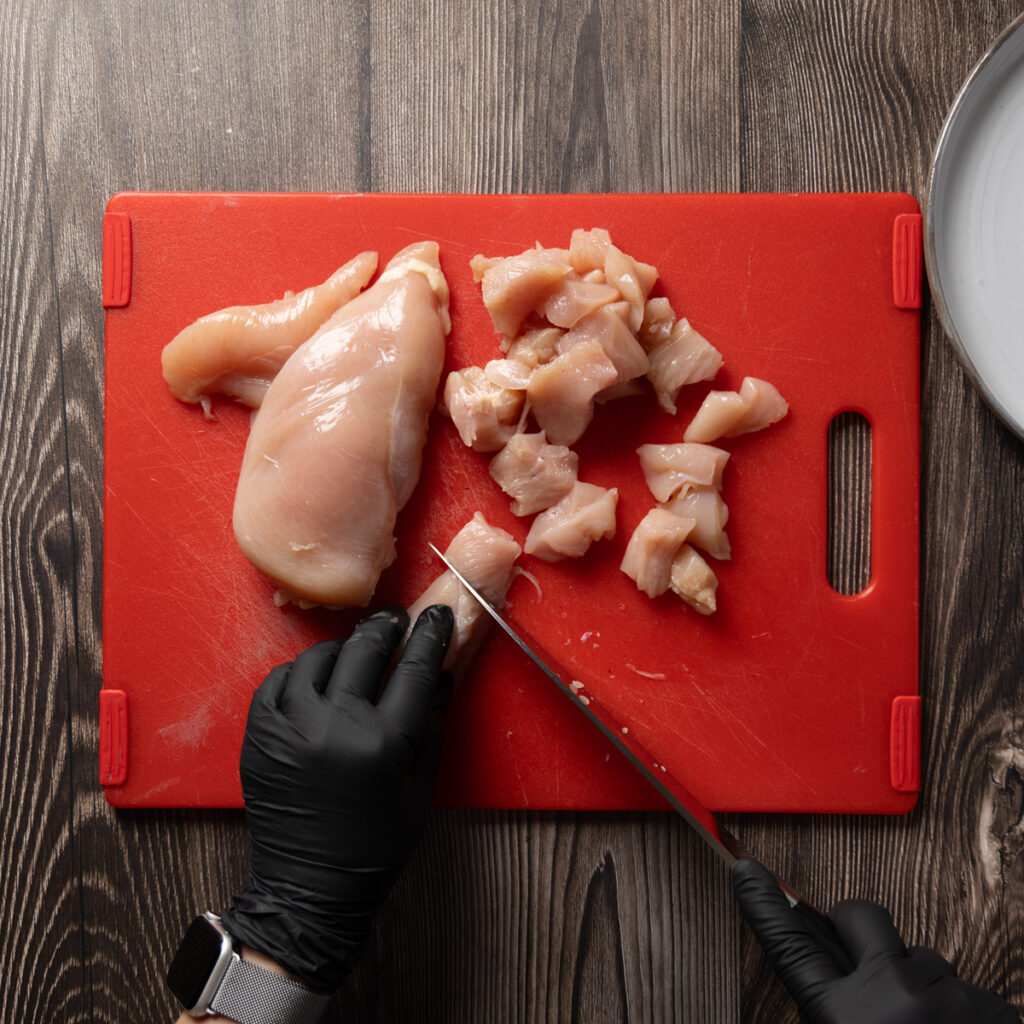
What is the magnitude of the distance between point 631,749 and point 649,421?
0.84 m

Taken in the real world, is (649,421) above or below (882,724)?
above

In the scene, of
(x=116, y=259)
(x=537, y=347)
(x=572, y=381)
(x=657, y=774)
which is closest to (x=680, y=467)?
(x=572, y=381)

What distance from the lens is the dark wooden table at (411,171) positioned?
224cm

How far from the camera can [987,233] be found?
220cm

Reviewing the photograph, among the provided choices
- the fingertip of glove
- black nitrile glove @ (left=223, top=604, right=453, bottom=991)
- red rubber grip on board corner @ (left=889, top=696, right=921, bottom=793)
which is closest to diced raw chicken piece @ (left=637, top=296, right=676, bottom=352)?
black nitrile glove @ (left=223, top=604, right=453, bottom=991)

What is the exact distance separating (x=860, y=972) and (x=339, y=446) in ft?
5.49

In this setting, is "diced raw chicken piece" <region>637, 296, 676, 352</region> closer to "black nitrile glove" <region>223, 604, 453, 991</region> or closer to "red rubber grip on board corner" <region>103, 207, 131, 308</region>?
"black nitrile glove" <region>223, 604, 453, 991</region>

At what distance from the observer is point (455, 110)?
7.38ft

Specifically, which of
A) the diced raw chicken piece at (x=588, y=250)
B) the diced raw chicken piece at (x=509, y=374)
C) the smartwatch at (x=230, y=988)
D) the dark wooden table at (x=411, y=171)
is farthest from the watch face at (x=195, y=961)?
the diced raw chicken piece at (x=588, y=250)

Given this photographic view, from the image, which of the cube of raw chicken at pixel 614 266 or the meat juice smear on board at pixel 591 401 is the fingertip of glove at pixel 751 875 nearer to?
the meat juice smear on board at pixel 591 401

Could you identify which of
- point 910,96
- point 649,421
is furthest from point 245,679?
point 910,96

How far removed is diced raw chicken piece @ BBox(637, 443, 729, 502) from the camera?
2.14 m

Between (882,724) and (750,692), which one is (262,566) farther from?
(882,724)

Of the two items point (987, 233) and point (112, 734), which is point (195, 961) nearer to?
point (112, 734)
